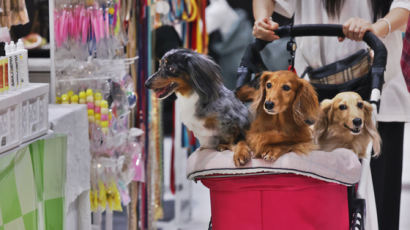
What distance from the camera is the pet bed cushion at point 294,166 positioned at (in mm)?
1885

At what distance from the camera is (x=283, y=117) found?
196 cm

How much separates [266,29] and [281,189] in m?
0.75

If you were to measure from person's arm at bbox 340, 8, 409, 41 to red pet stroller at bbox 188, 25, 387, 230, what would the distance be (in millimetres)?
579

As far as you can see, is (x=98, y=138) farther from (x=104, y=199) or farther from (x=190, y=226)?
(x=190, y=226)

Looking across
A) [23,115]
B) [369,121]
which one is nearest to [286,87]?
[369,121]

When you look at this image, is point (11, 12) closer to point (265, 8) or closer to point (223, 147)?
point (265, 8)

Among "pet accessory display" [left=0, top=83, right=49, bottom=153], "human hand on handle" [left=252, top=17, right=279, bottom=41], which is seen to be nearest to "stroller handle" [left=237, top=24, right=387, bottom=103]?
"human hand on handle" [left=252, top=17, right=279, bottom=41]

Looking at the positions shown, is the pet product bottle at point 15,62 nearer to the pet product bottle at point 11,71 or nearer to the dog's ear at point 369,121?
the pet product bottle at point 11,71

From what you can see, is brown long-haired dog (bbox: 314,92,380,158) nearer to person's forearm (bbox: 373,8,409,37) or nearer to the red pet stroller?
the red pet stroller

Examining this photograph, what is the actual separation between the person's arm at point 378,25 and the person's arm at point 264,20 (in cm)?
27

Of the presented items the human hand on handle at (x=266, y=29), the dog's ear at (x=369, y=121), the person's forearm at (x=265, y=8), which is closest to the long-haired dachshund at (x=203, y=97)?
the dog's ear at (x=369, y=121)

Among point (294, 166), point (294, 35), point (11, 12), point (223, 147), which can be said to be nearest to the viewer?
point (294, 166)

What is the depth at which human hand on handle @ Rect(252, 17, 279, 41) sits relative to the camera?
8.05ft

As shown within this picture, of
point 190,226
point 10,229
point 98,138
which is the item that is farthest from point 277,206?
point 190,226
